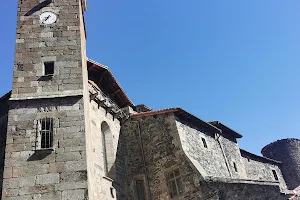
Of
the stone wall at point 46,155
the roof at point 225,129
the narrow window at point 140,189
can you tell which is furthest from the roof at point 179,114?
the stone wall at point 46,155

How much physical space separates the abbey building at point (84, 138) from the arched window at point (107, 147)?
4cm

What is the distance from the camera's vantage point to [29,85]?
30.1ft

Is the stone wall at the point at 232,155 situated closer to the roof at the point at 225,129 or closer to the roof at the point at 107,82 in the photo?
the roof at the point at 225,129

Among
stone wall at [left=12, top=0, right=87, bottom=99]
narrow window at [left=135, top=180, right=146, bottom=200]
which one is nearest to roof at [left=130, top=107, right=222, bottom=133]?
narrow window at [left=135, top=180, right=146, bottom=200]

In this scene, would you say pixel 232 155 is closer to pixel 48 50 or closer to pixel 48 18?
pixel 48 50

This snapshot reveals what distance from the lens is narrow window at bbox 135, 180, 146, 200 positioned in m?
13.3

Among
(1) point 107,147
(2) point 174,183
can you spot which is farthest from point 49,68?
(2) point 174,183

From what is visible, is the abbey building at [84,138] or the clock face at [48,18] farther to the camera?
the clock face at [48,18]

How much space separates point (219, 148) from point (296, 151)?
15.2 metres

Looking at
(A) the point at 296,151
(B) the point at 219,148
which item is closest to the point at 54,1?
(B) the point at 219,148

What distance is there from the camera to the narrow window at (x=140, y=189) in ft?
43.5

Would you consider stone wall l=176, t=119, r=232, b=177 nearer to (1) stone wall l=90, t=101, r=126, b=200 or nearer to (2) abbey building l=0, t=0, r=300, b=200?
(2) abbey building l=0, t=0, r=300, b=200

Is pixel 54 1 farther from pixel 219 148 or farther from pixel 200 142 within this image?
pixel 219 148

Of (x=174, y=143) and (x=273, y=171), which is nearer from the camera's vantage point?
(x=174, y=143)
